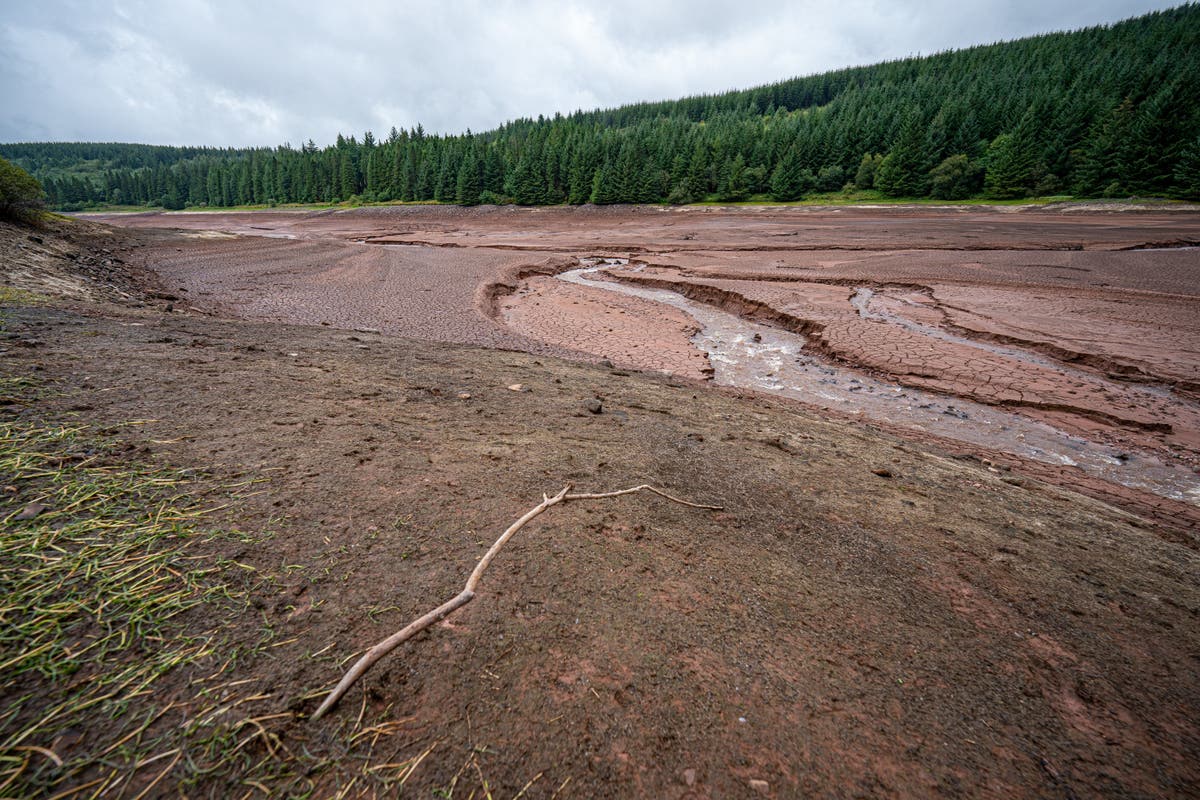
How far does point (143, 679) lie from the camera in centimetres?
129

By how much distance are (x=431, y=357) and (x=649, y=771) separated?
5.32 meters

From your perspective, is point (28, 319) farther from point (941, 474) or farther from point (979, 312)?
point (979, 312)

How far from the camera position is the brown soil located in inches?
56.2

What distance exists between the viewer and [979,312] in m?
10.4

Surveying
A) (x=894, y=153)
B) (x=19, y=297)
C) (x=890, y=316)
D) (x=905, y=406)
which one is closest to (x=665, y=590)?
(x=905, y=406)

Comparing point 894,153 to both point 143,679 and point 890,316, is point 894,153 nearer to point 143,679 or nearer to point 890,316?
point 890,316

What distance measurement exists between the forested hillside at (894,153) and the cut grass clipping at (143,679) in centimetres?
4988

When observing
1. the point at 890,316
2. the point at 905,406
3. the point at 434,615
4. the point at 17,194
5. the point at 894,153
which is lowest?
the point at 434,615

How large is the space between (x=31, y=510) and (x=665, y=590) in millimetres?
2569

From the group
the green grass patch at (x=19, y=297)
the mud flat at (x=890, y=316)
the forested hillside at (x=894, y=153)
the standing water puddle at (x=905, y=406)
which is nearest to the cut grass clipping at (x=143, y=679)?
the green grass patch at (x=19, y=297)

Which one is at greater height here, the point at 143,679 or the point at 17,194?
the point at 17,194

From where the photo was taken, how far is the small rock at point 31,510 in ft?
5.81

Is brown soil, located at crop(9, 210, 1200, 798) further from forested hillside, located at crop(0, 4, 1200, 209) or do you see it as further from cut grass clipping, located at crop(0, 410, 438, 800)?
forested hillside, located at crop(0, 4, 1200, 209)

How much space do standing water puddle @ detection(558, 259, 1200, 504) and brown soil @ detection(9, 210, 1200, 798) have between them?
4.99 ft
